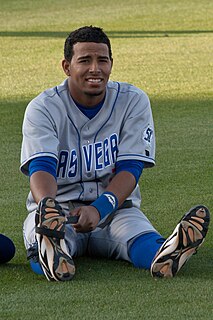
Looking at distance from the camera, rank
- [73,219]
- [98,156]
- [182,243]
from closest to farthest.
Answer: [182,243], [73,219], [98,156]

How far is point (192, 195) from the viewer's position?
6781 millimetres

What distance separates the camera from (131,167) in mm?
5301

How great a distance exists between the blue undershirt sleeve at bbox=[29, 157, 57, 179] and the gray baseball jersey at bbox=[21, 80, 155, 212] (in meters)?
0.07

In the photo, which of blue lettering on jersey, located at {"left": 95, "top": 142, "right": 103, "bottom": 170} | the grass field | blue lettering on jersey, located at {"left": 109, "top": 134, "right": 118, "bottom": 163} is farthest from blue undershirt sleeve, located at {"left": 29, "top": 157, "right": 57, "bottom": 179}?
the grass field

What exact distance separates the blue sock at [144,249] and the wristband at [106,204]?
0.63ft

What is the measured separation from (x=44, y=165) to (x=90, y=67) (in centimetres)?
51

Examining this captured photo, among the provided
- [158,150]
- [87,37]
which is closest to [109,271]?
[87,37]

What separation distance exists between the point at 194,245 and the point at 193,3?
21.8m

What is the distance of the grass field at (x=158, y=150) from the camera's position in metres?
4.43

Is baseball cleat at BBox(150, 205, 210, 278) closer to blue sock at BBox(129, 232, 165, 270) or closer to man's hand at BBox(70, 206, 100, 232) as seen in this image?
blue sock at BBox(129, 232, 165, 270)

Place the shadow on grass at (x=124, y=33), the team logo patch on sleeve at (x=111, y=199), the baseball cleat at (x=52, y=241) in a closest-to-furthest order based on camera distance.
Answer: the baseball cleat at (x=52, y=241)
the team logo patch on sleeve at (x=111, y=199)
the shadow on grass at (x=124, y=33)

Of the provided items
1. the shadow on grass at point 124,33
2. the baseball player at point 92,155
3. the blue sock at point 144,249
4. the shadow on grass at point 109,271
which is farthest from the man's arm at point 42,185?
the shadow on grass at point 124,33

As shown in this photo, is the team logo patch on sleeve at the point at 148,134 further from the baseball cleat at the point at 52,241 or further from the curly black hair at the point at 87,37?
the baseball cleat at the point at 52,241

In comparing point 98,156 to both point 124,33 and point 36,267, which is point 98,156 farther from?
point 124,33
